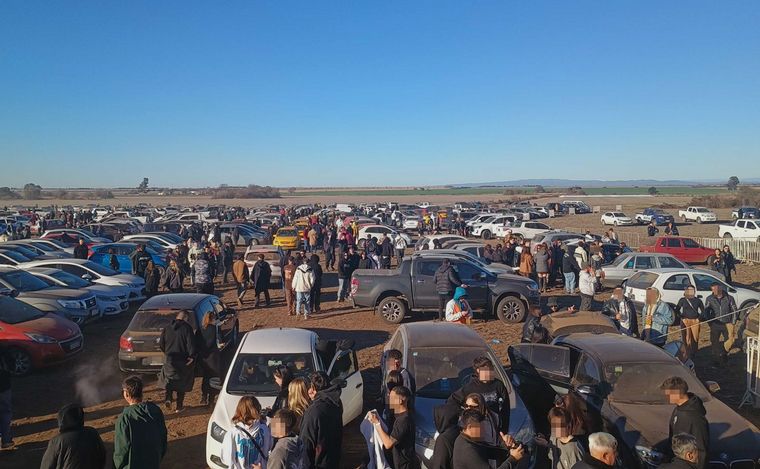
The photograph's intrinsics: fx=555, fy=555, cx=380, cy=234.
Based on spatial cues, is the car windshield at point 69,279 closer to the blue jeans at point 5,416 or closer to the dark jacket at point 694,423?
the blue jeans at point 5,416

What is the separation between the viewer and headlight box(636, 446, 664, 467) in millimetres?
5566

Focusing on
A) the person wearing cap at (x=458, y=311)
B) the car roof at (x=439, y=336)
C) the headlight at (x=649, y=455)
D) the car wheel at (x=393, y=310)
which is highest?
the car roof at (x=439, y=336)

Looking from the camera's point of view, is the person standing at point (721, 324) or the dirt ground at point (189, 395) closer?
the dirt ground at point (189, 395)

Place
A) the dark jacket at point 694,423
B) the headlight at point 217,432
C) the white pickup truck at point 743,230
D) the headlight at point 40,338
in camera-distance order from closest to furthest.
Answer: the dark jacket at point 694,423, the headlight at point 217,432, the headlight at point 40,338, the white pickup truck at point 743,230

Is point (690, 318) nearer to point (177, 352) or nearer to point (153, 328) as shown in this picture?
point (177, 352)

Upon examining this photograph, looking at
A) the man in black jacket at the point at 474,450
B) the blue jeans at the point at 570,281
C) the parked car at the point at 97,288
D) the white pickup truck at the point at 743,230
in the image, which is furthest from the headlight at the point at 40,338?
the white pickup truck at the point at 743,230

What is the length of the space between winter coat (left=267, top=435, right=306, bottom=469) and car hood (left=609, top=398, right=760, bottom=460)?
3.61 metres

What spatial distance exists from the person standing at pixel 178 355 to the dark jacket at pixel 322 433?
3842mm

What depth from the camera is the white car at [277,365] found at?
681 centimetres

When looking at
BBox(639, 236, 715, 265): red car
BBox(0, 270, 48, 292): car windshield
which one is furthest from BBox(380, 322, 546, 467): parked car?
BBox(639, 236, 715, 265): red car

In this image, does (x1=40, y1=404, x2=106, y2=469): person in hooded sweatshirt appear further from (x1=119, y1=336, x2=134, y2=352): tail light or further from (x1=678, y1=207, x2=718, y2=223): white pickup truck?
(x1=678, y1=207, x2=718, y2=223): white pickup truck

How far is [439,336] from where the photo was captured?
768cm

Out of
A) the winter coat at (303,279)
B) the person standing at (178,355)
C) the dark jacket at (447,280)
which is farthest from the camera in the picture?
the winter coat at (303,279)

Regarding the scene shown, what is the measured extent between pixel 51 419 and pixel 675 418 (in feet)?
27.6
